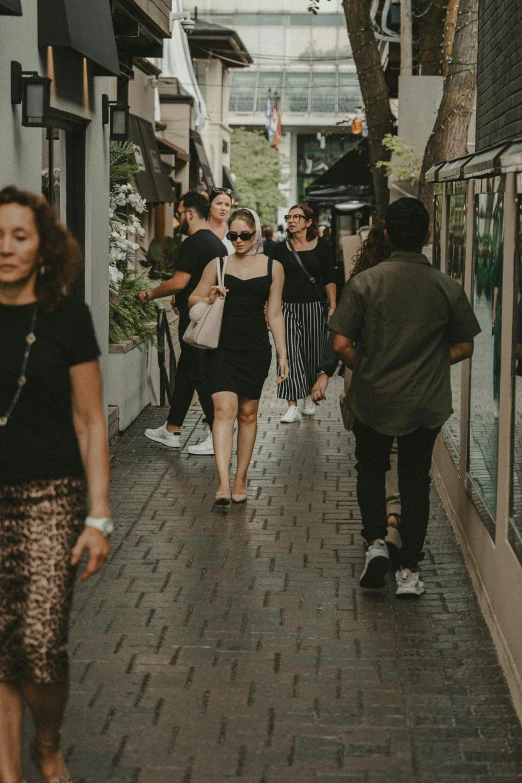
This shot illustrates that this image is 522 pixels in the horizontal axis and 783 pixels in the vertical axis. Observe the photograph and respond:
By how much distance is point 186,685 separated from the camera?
213 inches

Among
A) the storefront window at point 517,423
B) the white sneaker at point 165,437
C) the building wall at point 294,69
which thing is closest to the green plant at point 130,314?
the white sneaker at point 165,437

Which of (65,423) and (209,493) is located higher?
(65,423)

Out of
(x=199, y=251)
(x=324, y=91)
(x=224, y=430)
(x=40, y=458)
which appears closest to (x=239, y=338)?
(x=224, y=430)

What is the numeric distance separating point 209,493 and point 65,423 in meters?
5.42

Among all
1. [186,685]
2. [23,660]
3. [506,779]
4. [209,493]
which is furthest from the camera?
[209,493]

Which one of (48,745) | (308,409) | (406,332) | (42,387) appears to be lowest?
(308,409)

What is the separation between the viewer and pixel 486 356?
6.99 metres

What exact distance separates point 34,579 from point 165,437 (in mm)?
7281

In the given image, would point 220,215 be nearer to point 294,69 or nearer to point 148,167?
point 148,167

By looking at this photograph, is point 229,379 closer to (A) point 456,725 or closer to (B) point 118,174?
(A) point 456,725

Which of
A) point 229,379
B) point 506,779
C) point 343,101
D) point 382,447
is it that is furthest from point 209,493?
point 343,101

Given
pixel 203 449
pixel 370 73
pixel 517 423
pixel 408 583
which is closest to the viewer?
pixel 517 423

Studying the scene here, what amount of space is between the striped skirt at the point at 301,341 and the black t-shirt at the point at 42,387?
8710 millimetres

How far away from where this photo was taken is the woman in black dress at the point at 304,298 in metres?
12.6
